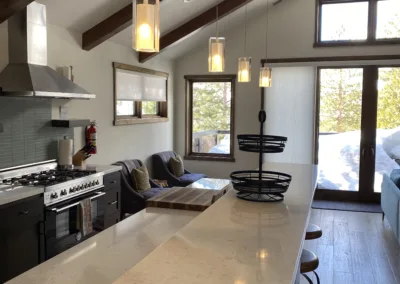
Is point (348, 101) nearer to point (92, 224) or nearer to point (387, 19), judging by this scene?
point (387, 19)

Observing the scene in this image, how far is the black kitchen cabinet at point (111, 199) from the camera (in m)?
4.38

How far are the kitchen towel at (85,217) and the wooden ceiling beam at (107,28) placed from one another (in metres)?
1.97

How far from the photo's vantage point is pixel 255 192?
2191 millimetres

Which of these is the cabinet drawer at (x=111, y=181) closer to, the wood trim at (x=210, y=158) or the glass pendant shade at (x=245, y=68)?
the glass pendant shade at (x=245, y=68)

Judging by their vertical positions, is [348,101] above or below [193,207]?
above

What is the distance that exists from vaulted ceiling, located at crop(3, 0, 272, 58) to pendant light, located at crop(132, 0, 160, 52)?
99.0 inches

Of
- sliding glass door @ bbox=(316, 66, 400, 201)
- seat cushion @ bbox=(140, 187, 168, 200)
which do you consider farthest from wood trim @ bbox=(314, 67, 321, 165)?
seat cushion @ bbox=(140, 187, 168, 200)

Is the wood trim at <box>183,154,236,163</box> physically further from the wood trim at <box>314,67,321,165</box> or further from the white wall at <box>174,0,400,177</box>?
the wood trim at <box>314,67,321,165</box>

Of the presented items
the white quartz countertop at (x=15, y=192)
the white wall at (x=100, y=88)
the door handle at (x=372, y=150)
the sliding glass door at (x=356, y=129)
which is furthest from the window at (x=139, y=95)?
the door handle at (x=372, y=150)

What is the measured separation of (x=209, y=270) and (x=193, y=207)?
1.26 metres

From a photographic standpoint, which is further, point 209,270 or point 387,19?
point 387,19

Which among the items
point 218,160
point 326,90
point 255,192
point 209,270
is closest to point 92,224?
point 255,192

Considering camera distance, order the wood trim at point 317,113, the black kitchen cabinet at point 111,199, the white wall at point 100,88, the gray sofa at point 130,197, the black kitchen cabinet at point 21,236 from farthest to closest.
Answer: the wood trim at point 317,113 < the gray sofa at point 130,197 < the white wall at point 100,88 < the black kitchen cabinet at point 111,199 < the black kitchen cabinet at point 21,236

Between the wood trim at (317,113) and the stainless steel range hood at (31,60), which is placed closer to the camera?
the stainless steel range hood at (31,60)
